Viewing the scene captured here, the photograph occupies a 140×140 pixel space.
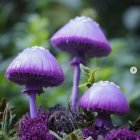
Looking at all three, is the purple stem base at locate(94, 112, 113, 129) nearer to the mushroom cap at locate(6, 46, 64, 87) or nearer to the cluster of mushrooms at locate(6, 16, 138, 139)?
the cluster of mushrooms at locate(6, 16, 138, 139)

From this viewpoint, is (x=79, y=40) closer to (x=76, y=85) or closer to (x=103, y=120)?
(x=76, y=85)

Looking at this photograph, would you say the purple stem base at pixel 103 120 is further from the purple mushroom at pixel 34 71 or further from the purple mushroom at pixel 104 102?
the purple mushroom at pixel 34 71

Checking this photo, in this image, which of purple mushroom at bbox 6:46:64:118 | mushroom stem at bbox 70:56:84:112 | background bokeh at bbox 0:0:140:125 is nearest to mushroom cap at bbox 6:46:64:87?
purple mushroom at bbox 6:46:64:118

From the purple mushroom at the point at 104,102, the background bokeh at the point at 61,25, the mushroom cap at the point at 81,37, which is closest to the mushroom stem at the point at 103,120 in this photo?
the purple mushroom at the point at 104,102

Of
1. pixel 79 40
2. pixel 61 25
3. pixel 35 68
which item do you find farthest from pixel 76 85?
pixel 61 25

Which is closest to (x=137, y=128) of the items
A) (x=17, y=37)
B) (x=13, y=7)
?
(x=17, y=37)

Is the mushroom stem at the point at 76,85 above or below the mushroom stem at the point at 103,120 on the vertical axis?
above

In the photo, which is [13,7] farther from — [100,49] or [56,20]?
[100,49]
